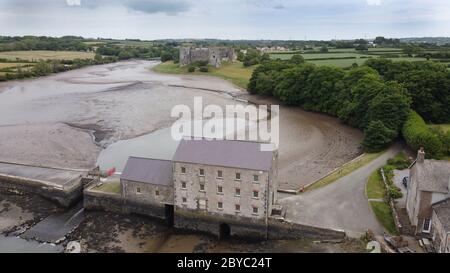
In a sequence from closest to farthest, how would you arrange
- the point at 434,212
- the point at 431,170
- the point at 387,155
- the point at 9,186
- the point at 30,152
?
the point at 434,212
the point at 431,170
the point at 9,186
the point at 387,155
the point at 30,152

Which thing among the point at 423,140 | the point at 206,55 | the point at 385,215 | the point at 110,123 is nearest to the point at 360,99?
the point at 423,140

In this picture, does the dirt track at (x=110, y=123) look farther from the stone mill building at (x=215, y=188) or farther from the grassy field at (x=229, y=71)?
the stone mill building at (x=215, y=188)

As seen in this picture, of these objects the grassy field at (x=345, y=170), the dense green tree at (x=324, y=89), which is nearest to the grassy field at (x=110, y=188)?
the grassy field at (x=345, y=170)

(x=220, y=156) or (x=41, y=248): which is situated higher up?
(x=220, y=156)

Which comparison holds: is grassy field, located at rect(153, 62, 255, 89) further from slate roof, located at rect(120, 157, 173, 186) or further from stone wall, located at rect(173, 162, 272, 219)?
stone wall, located at rect(173, 162, 272, 219)

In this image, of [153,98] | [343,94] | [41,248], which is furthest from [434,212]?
[153,98]

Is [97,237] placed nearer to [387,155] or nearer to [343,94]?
[387,155]

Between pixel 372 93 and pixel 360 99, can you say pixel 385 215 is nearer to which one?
pixel 372 93
